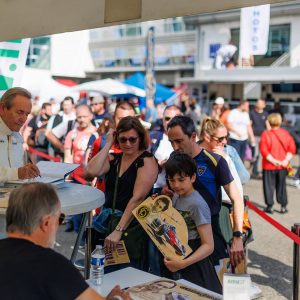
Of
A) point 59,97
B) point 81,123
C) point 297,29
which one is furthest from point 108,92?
point 297,29

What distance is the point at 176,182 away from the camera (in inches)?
108

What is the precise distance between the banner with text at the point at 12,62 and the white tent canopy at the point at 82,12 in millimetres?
1223

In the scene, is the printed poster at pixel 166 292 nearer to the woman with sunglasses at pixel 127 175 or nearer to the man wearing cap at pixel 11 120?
the woman with sunglasses at pixel 127 175

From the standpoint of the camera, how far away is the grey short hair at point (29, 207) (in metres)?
1.68

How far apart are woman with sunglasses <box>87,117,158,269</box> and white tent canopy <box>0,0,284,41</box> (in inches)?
30.2

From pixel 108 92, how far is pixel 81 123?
950 centimetres

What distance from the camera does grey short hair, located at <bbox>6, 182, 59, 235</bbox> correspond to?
1.68m

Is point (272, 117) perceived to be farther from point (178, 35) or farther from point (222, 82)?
point (178, 35)

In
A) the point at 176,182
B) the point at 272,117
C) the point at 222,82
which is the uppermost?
the point at 222,82

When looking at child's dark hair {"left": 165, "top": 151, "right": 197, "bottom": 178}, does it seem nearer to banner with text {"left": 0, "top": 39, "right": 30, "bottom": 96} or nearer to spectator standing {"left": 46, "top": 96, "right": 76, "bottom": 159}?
banner with text {"left": 0, "top": 39, "right": 30, "bottom": 96}

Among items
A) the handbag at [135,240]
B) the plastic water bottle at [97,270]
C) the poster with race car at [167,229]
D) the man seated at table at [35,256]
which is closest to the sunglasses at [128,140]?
the handbag at [135,240]

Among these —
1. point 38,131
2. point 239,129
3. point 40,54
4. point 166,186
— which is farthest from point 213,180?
point 40,54

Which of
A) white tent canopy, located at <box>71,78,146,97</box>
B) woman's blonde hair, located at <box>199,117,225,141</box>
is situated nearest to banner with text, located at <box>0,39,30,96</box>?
woman's blonde hair, located at <box>199,117,225,141</box>

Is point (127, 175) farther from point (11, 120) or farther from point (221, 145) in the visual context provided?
point (221, 145)
